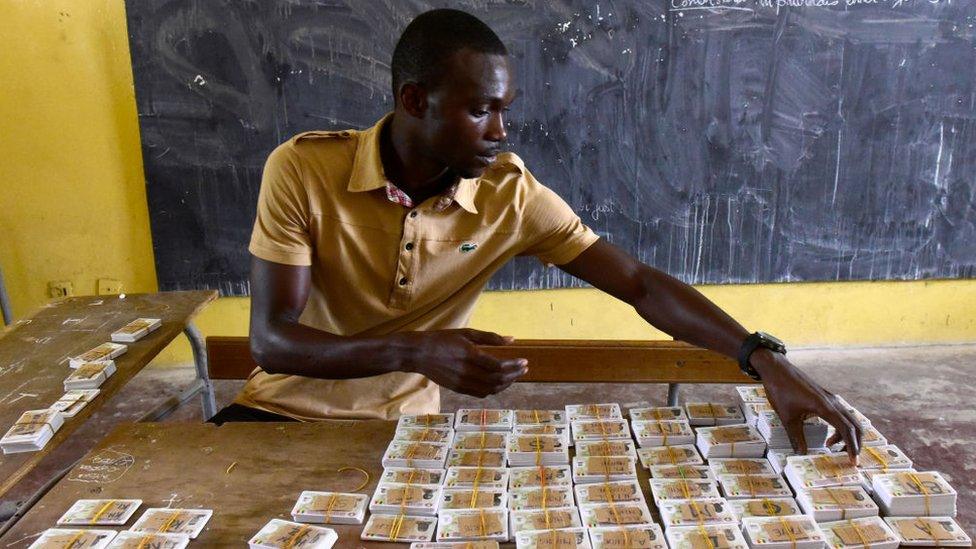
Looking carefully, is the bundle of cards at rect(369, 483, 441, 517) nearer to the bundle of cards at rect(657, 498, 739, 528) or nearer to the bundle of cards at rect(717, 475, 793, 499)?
the bundle of cards at rect(657, 498, 739, 528)

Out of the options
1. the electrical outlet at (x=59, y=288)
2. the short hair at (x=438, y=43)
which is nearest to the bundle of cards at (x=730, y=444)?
the short hair at (x=438, y=43)

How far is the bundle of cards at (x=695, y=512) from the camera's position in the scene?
117cm

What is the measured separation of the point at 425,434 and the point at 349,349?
0.25m

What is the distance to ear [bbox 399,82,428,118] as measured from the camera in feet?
5.07

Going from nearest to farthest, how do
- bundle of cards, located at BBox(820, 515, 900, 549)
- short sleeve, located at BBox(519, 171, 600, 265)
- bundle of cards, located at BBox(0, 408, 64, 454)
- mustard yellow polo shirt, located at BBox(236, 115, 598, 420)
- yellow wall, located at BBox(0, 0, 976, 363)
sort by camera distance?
bundle of cards, located at BBox(820, 515, 900, 549) → bundle of cards, located at BBox(0, 408, 64, 454) → mustard yellow polo shirt, located at BBox(236, 115, 598, 420) → short sleeve, located at BBox(519, 171, 600, 265) → yellow wall, located at BBox(0, 0, 976, 363)

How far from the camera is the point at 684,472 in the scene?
1329mm

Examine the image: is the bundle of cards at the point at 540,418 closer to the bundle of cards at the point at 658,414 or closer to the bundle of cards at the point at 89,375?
the bundle of cards at the point at 658,414

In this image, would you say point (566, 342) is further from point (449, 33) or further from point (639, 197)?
point (639, 197)

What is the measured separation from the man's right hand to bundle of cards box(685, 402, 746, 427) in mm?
469

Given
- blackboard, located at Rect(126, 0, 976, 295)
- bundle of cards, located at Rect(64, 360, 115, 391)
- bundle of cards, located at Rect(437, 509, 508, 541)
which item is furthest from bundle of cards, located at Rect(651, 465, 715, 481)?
blackboard, located at Rect(126, 0, 976, 295)

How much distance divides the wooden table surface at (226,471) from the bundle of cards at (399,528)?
2 centimetres

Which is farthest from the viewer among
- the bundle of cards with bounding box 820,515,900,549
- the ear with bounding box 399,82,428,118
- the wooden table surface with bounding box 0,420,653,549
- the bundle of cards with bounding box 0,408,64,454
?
the ear with bounding box 399,82,428,118

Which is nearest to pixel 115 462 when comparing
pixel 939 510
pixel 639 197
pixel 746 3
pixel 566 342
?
pixel 566 342

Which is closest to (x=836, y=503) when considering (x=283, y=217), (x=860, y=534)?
(x=860, y=534)
